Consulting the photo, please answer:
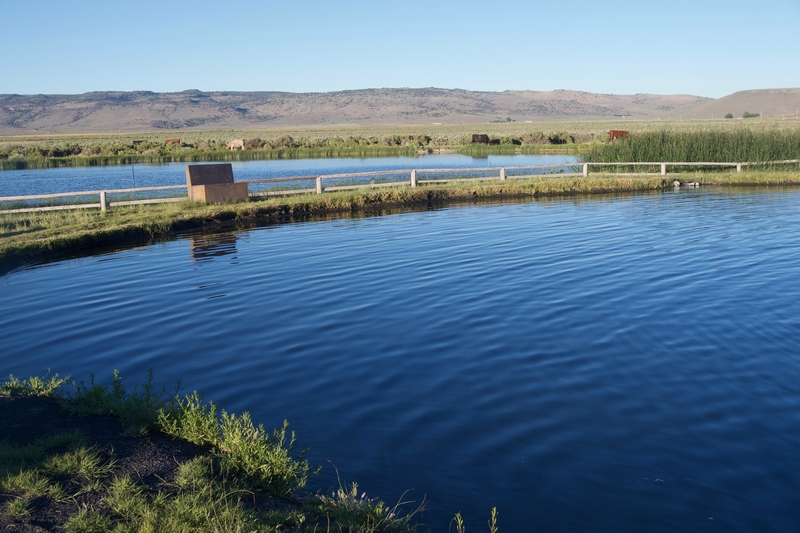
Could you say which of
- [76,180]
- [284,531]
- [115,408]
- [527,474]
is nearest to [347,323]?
[115,408]

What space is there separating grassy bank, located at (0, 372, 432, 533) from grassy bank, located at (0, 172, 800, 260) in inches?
503

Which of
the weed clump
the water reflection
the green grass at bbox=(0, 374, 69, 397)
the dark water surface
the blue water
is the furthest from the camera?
the blue water

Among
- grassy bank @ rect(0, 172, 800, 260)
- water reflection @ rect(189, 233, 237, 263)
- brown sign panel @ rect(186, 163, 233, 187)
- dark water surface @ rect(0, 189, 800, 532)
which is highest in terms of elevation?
brown sign panel @ rect(186, 163, 233, 187)

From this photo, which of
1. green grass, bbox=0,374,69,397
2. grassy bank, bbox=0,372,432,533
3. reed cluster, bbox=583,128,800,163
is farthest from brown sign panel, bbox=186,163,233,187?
reed cluster, bbox=583,128,800,163

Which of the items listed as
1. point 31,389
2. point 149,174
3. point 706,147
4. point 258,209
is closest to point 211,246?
point 258,209

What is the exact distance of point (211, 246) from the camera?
19.5m

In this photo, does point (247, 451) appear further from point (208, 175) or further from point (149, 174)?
point (149, 174)

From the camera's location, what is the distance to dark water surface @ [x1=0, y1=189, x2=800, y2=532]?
623 cm

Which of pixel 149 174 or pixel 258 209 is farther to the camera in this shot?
pixel 149 174

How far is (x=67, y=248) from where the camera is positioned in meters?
19.5

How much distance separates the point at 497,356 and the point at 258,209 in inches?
665

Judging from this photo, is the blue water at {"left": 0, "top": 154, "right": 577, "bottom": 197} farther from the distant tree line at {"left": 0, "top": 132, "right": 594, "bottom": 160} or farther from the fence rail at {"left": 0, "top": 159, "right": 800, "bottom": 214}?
the distant tree line at {"left": 0, "top": 132, "right": 594, "bottom": 160}

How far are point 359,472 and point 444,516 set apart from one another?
1.01 meters

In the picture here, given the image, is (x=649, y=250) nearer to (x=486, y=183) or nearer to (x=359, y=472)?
(x=359, y=472)
